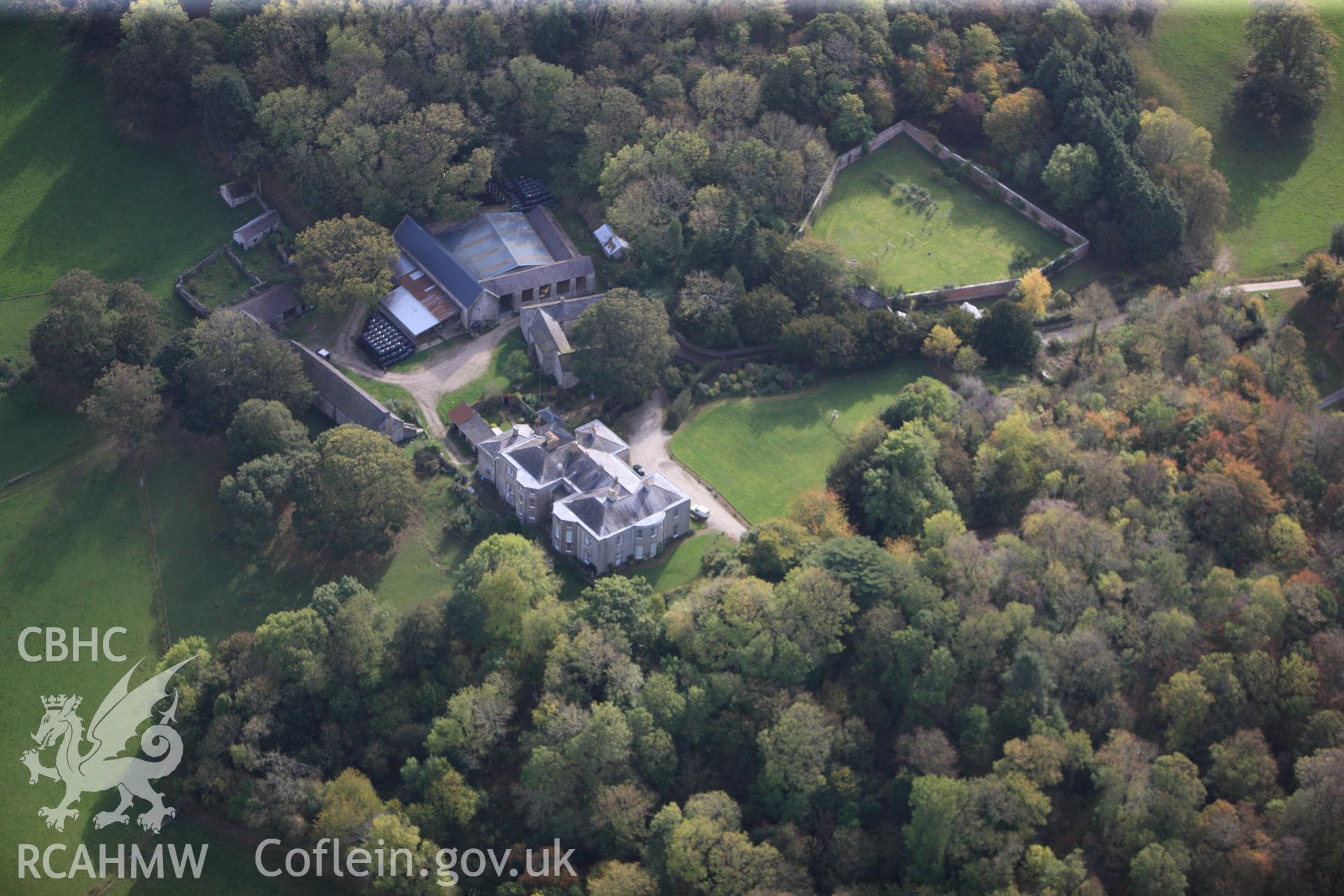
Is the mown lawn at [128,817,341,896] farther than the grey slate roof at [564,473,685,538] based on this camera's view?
No

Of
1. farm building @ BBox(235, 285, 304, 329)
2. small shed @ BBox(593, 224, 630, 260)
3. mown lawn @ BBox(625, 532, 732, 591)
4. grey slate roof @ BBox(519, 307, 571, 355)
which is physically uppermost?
small shed @ BBox(593, 224, 630, 260)

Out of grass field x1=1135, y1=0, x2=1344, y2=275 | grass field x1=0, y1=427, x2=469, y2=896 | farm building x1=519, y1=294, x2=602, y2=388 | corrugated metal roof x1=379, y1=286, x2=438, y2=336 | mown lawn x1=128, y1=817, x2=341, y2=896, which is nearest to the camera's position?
mown lawn x1=128, y1=817, x2=341, y2=896

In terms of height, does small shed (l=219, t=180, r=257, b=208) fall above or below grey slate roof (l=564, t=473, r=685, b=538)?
above

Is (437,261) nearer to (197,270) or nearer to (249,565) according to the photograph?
(197,270)

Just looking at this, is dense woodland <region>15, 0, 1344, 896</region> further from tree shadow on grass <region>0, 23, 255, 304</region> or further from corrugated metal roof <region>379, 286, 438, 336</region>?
corrugated metal roof <region>379, 286, 438, 336</region>

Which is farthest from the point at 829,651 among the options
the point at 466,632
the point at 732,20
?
the point at 732,20

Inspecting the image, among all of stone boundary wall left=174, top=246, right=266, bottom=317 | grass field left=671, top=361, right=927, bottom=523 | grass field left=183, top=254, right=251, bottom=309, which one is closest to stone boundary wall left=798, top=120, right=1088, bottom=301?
grass field left=671, top=361, right=927, bottom=523
